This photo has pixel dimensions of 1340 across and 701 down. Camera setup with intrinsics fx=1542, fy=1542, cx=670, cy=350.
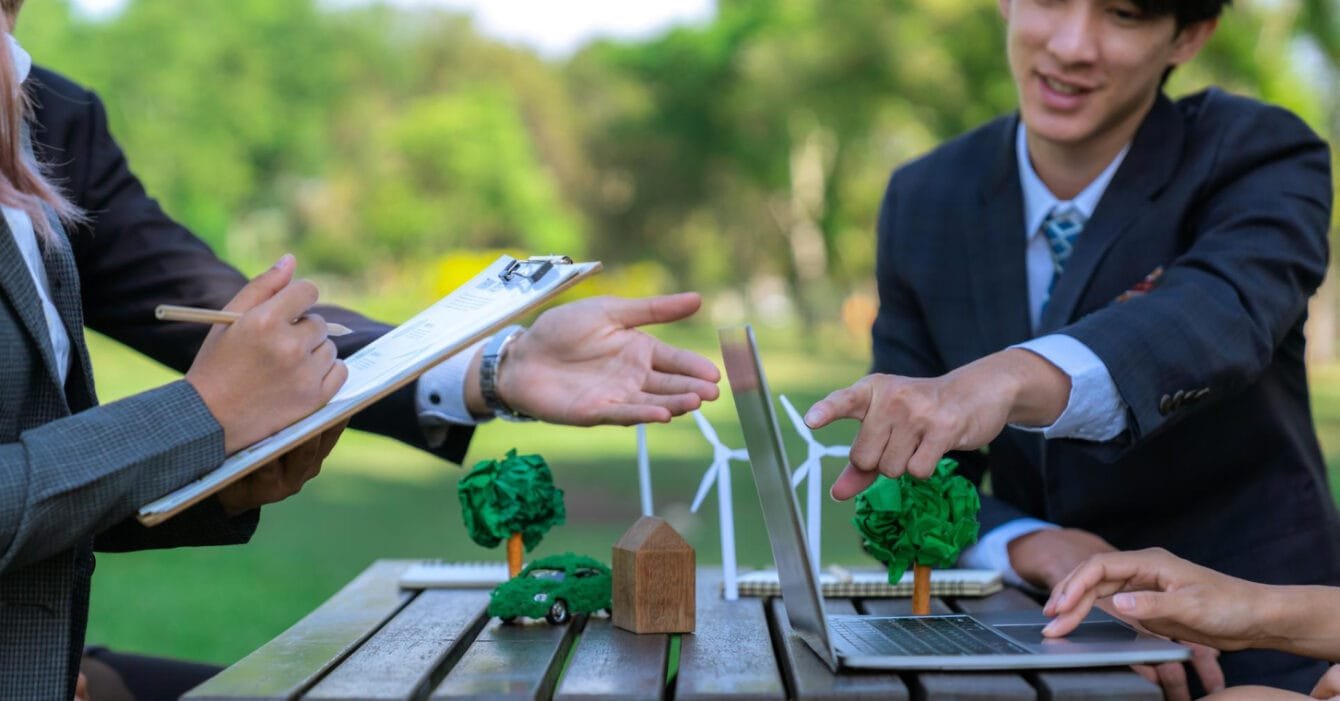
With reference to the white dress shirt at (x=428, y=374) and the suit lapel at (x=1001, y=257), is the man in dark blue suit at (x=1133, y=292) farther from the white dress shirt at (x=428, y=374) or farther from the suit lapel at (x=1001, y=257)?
the white dress shirt at (x=428, y=374)

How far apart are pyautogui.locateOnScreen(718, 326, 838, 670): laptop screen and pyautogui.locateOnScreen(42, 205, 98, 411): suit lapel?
3.58ft

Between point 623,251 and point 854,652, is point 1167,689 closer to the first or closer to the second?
point 854,652

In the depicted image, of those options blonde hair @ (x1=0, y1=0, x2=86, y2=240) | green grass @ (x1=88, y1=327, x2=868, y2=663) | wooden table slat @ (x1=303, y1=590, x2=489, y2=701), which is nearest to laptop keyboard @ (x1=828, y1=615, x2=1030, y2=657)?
wooden table slat @ (x1=303, y1=590, x2=489, y2=701)

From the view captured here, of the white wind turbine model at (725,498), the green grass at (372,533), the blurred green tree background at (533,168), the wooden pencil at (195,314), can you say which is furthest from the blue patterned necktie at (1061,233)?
the blurred green tree background at (533,168)

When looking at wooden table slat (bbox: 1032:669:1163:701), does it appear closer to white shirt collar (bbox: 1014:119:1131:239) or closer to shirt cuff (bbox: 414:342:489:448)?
shirt cuff (bbox: 414:342:489:448)

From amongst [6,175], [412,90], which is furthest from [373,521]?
[412,90]

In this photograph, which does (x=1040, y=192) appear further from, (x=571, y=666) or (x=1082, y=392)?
(x=571, y=666)

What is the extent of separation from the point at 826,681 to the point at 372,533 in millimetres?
9181

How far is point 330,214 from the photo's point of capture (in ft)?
188

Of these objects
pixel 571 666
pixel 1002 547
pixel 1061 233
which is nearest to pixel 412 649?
pixel 571 666

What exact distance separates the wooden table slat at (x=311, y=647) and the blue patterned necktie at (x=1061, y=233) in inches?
62.7

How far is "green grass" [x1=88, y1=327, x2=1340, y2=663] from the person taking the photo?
25.9 feet

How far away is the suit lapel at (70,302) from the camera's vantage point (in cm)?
249

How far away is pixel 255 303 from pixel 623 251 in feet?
184
